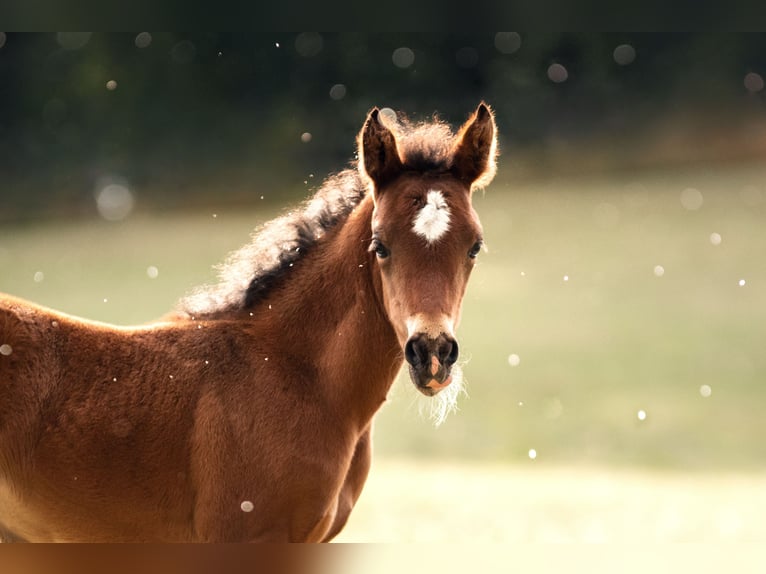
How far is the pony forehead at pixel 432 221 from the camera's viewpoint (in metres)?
3.04

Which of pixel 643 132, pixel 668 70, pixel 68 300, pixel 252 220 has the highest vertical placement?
pixel 668 70

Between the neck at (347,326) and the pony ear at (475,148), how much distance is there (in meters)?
0.36

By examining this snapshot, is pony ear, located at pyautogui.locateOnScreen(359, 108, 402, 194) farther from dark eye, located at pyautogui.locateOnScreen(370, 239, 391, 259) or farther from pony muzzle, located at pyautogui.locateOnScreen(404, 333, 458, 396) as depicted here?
pony muzzle, located at pyautogui.locateOnScreen(404, 333, 458, 396)

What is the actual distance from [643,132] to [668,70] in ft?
4.69

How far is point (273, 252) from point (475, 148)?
0.86m

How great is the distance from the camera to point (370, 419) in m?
3.40

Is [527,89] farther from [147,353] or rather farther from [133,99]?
[147,353]

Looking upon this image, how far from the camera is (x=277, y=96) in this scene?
15211 mm

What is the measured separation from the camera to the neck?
10.8 ft

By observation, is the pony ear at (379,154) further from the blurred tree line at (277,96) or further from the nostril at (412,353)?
the blurred tree line at (277,96)

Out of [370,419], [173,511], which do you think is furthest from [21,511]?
[370,419]

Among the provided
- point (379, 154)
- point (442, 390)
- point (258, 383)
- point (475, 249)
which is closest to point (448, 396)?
point (442, 390)

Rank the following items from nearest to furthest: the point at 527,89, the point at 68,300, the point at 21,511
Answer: the point at 21,511
the point at 527,89
the point at 68,300

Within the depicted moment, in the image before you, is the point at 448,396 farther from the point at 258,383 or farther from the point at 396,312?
the point at 258,383
